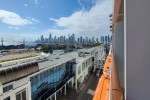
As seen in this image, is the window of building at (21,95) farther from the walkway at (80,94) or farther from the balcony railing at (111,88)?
the walkway at (80,94)

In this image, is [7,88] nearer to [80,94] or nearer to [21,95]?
[21,95]

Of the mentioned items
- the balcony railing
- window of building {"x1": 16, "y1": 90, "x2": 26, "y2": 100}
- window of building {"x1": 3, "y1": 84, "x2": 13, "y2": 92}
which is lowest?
window of building {"x1": 16, "y1": 90, "x2": 26, "y2": 100}


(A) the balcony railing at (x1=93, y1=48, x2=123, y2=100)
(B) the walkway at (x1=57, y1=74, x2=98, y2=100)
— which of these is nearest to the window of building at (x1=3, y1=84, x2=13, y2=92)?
(A) the balcony railing at (x1=93, y1=48, x2=123, y2=100)

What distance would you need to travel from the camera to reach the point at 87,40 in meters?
78.2

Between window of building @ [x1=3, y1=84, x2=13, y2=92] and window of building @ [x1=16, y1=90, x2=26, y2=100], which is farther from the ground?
window of building @ [x1=3, y1=84, x2=13, y2=92]

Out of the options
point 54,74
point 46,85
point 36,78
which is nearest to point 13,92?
point 36,78

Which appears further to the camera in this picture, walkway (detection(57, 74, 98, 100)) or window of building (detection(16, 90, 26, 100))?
walkway (detection(57, 74, 98, 100))

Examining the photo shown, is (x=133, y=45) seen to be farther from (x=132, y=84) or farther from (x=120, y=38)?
(x=120, y=38)

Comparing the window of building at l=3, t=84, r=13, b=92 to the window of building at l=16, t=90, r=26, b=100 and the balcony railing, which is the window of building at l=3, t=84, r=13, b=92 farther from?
the balcony railing

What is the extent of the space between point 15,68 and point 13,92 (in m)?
1.81

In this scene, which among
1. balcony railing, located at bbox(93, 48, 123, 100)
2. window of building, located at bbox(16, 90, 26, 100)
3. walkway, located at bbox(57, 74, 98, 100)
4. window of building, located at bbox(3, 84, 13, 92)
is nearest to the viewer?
balcony railing, located at bbox(93, 48, 123, 100)

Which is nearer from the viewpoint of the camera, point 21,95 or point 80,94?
point 21,95

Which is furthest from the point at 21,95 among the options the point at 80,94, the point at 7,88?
the point at 80,94

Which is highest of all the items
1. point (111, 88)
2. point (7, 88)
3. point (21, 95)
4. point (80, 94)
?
point (111, 88)
